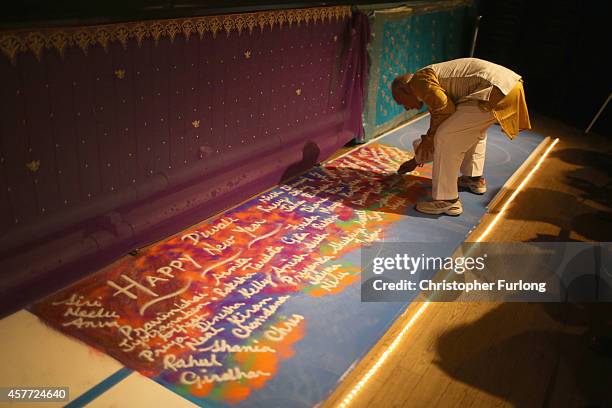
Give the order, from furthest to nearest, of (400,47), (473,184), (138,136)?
(400,47), (473,184), (138,136)

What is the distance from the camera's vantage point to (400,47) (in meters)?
5.69

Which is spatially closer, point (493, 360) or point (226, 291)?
point (493, 360)

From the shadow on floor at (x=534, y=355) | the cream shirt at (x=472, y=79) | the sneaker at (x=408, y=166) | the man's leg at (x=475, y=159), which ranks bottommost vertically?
the shadow on floor at (x=534, y=355)

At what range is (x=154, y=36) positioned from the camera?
3.01 m

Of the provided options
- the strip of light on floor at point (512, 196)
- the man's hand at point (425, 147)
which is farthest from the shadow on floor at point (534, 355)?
the man's hand at point (425, 147)

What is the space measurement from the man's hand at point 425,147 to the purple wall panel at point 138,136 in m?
0.93

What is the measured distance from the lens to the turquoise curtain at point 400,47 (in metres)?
5.23

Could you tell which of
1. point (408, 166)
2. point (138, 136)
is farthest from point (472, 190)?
point (138, 136)

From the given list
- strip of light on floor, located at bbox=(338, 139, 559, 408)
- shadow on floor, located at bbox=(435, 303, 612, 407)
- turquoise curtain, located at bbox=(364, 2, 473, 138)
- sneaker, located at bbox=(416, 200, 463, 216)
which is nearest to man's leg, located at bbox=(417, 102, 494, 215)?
sneaker, located at bbox=(416, 200, 463, 216)

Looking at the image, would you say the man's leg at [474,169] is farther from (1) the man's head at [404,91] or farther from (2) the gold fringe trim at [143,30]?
(2) the gold fringe trim at [143,30]

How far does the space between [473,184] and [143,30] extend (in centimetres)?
269

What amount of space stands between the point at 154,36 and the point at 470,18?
5.58 m

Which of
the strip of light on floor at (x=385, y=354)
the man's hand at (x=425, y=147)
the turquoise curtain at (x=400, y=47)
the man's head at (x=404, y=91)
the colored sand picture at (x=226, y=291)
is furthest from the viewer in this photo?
the turquoise curtain at (x=400, y=47)

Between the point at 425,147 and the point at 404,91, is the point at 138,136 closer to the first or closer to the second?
the point at 404,91
